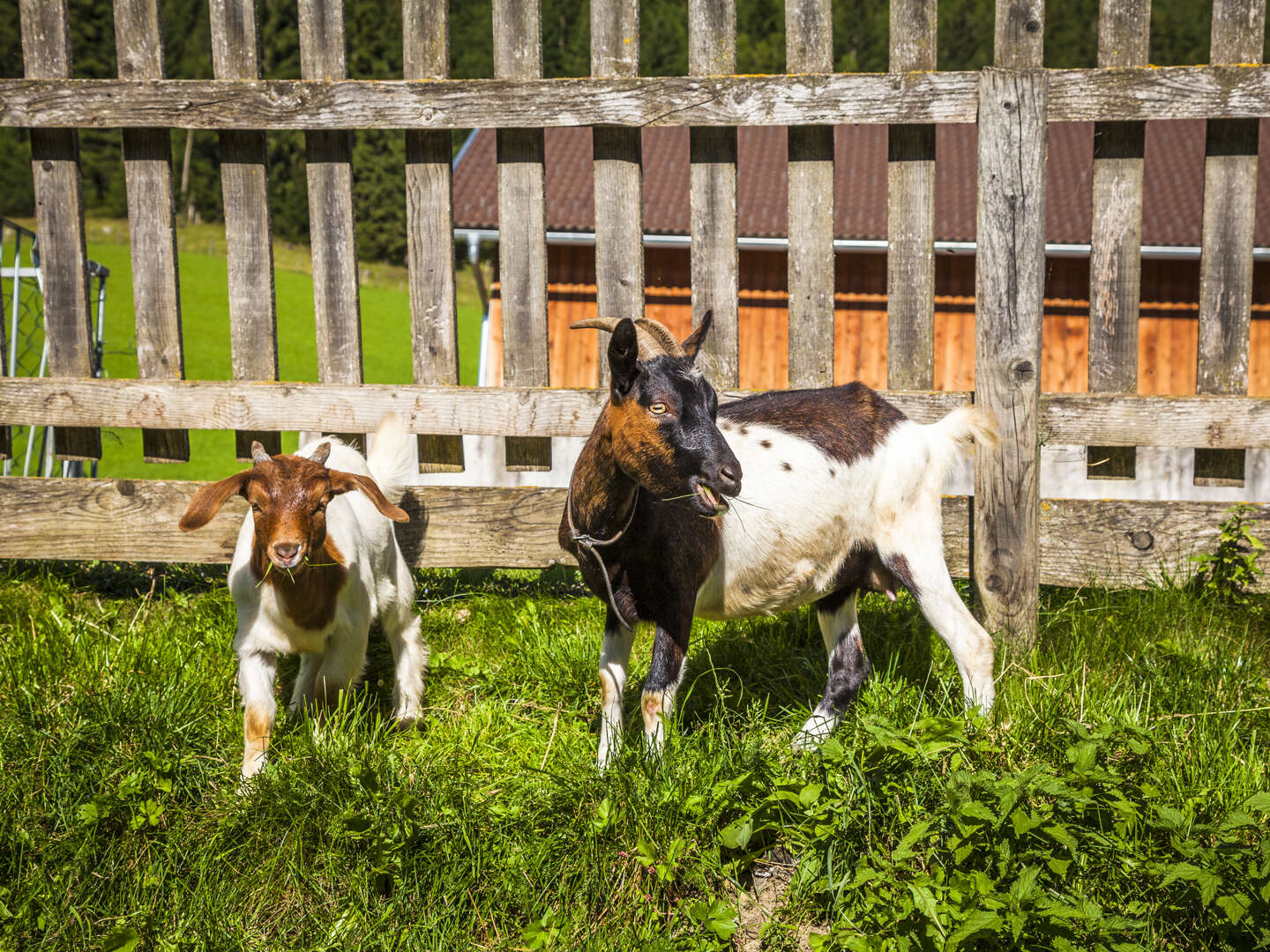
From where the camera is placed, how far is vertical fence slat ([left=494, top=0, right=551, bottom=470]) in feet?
15.1

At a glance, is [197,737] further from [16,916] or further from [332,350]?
[332,350]

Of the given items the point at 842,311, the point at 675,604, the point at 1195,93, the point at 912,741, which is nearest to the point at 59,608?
the point at 675,604

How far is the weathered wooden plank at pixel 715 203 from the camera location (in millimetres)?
4512

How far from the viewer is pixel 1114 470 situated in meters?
4.59

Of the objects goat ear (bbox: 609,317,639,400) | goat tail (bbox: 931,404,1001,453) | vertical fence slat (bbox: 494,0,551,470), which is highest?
vertical fence slat (bbox: 494,0,551,470)

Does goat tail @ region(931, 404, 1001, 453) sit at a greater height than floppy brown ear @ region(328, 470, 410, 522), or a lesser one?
greater

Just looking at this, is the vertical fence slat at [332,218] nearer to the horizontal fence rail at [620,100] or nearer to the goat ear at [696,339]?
the horizontal fence rail at [620,100]

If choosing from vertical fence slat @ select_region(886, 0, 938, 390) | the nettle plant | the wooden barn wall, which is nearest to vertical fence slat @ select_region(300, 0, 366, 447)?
vertical fence slat @ select_region(886, 0, 938, 390)

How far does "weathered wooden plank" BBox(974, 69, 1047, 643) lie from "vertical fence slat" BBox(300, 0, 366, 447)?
2.77 metres

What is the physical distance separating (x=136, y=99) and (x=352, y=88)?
1.03m

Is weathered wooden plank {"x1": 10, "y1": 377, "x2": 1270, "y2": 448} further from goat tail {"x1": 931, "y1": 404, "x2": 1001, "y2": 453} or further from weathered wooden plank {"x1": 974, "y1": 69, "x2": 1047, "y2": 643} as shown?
goat tail {"x1": 931, "y1": 404, "x2": 1001, "y2": 453}

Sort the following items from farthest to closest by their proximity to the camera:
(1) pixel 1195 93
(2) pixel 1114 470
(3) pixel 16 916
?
(2) pixel 1114 470 < (1) pixel 1195 93 < (3) pixel 16 916

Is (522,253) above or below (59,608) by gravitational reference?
above

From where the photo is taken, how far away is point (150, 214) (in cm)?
481
